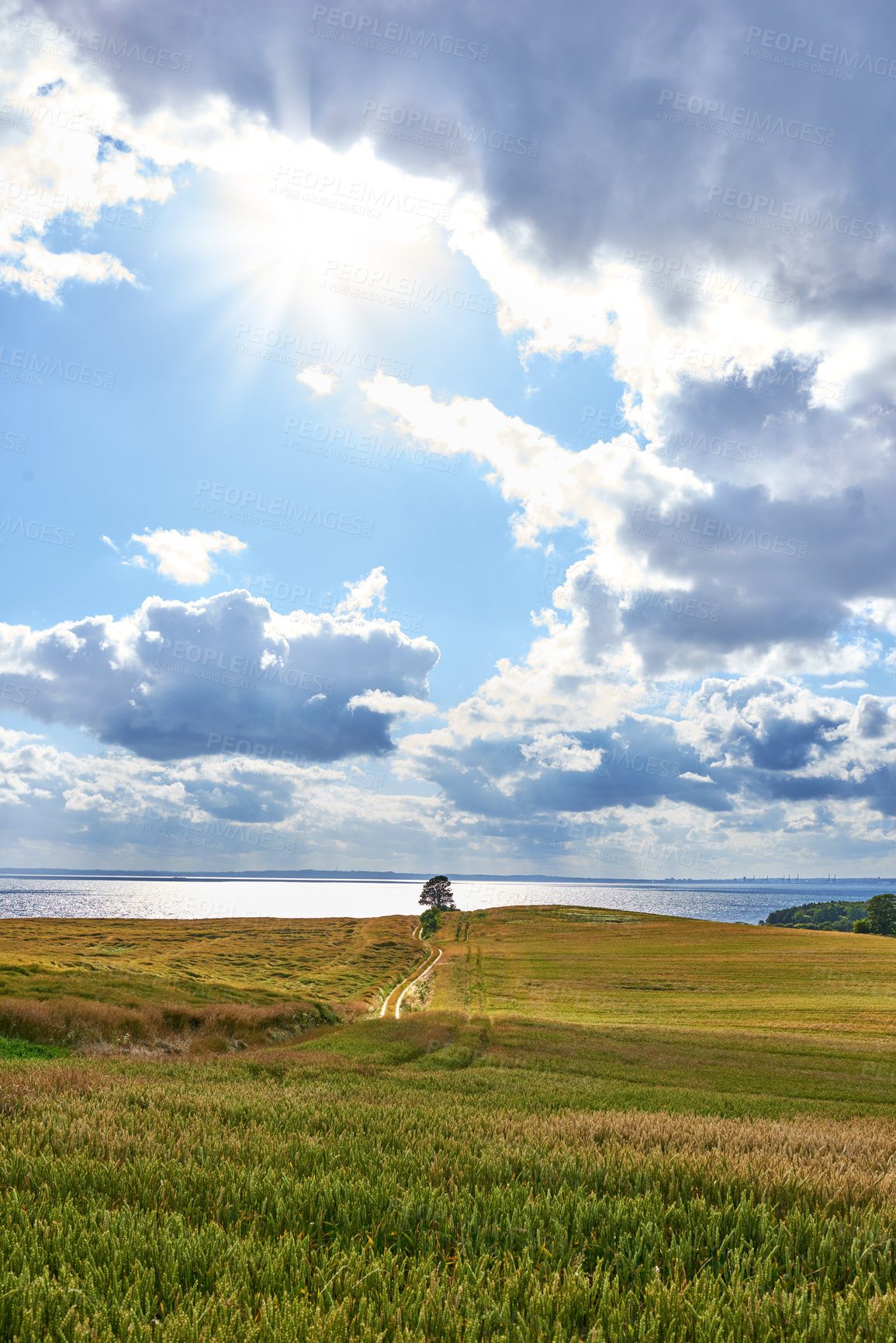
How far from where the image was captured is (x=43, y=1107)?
21.9ft

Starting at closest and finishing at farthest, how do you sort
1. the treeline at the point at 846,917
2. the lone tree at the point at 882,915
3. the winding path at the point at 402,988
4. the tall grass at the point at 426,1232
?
the tall grass at the point at 426,1232
the winding path at the point at 402,988
the lone tree at the point at 882,915
the treeline at the point at 846,917

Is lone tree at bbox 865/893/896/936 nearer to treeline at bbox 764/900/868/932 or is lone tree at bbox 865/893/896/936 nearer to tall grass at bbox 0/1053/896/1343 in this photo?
treeline at bbox 764/900/868/932

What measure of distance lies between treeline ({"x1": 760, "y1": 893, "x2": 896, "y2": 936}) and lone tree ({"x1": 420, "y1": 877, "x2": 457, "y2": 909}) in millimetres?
76164

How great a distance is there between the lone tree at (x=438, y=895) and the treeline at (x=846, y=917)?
76164 millimetres

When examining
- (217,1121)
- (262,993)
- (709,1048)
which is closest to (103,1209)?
(217,1121)

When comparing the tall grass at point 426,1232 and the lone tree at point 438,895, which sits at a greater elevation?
the tall grass at point 426,1232

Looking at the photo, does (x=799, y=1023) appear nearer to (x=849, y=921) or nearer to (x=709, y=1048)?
(x=709, y=1048)

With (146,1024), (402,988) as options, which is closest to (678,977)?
(402,988)

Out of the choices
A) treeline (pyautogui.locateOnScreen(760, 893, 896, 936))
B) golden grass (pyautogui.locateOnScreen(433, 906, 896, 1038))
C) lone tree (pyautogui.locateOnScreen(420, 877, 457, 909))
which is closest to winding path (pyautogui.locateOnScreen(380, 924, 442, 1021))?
golden grass (pyautogui.locateOnScreen(433, 906, 896, 1038))

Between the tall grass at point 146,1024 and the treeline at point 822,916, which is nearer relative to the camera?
the tall grass at point 146,1024

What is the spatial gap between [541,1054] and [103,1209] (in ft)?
103

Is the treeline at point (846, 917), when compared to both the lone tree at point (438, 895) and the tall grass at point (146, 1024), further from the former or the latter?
the tall grass at point (146, 1024)

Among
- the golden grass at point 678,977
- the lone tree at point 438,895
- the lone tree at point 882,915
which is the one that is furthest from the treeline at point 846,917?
the lone tree at point 438,895

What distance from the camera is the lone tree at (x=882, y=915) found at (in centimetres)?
11606
